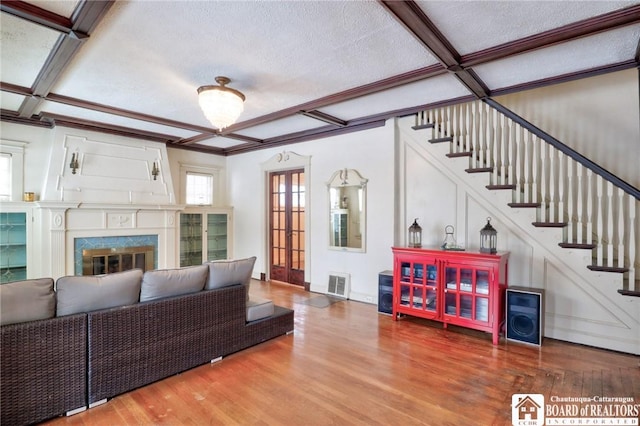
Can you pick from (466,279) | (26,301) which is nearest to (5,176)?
(26,301)

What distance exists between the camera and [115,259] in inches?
206

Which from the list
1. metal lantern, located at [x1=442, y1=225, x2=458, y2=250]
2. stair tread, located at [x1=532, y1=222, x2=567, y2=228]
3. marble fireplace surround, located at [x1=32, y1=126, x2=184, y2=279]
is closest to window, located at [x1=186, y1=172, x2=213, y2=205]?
marble fireplace surround, located at [x1=32, y1=126, x2=184, y2=279]

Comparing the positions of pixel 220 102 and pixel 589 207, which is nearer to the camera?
pixel 220 102

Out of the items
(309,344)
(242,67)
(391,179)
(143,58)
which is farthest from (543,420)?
(143,58)

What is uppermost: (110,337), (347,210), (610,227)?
(347,210)

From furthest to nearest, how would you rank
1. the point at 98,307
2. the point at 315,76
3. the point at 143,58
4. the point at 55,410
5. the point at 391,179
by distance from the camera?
1. the point at 391,179
2. the point at 315,76
3. the point at 143,58
4. the point at 98,307
5. the point at 55,410

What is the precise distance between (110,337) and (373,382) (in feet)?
6.67

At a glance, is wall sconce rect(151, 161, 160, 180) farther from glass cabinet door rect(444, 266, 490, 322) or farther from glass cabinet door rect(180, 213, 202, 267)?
glass cabinet door rect(444, 266, 490, 322)

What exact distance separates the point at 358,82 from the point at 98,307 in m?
3.10

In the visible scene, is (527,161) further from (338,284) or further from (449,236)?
(338,284)

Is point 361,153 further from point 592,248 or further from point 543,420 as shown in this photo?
point 543,420

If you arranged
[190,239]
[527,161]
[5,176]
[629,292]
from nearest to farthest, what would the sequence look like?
[629,292]
[527,161]
[5,176]
[190,239]

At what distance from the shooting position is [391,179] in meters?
4.59

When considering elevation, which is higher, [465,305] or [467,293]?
[467,293]
